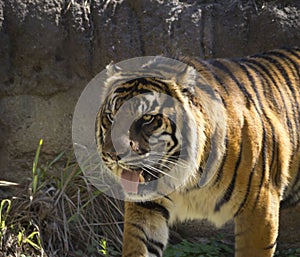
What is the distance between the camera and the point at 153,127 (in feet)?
9.96

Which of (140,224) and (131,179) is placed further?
(140,224)

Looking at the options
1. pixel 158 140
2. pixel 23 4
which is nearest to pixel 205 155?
pixel 158 140

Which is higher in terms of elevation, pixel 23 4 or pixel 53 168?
pixel 23 4

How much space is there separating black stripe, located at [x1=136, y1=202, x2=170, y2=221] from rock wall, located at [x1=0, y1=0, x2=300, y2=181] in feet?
3.44

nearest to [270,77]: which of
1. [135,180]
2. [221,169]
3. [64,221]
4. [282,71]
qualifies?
[282,71]

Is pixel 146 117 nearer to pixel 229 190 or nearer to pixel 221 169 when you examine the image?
pixel 221 169

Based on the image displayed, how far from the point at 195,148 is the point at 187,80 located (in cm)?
30

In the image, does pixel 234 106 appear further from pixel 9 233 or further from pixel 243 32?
pixel 9 233

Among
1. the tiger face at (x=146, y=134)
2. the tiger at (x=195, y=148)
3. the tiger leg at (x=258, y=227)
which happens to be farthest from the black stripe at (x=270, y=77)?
the tiger face at (x=146, y=134)

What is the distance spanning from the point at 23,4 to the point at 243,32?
1.29m

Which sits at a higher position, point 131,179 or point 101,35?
point 101,35

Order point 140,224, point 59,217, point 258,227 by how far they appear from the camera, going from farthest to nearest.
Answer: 1. point 59,217
2. point 140,224
3. point 258,227

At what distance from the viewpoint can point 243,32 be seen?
4035mm

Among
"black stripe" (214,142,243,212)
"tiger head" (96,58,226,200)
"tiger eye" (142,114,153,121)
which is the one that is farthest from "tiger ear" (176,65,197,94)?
"black stripe" (214,142,243,212)
